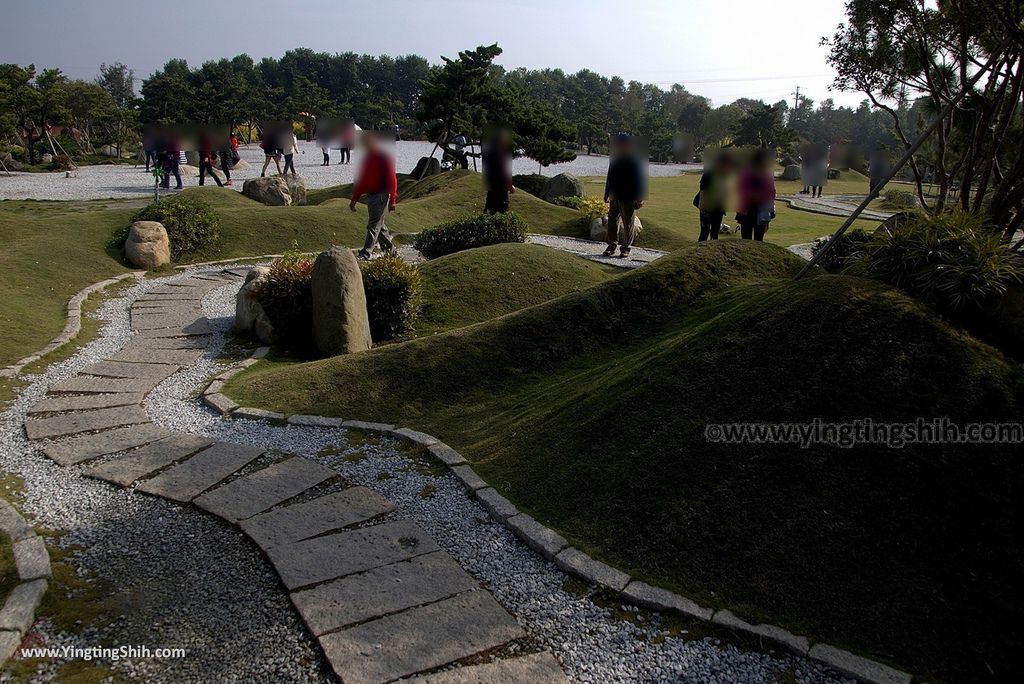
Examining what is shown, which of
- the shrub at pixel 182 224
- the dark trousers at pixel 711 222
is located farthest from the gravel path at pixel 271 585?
the dark trousers at pixel 711 222

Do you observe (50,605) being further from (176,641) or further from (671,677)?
(671,677)

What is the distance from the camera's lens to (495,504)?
16.0 feet

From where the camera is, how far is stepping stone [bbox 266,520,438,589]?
4.16 meters

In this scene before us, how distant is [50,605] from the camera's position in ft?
12.8

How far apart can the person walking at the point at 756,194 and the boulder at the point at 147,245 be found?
979 cm

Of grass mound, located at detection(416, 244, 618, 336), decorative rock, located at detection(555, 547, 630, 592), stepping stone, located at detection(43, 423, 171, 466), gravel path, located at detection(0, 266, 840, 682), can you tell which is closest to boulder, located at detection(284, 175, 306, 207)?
grass mound, located at detection(416, 244, 618, 336)

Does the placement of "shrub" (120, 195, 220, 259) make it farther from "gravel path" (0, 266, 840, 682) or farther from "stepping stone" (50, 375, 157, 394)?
"gravel path" (0, 266, 840, 682)

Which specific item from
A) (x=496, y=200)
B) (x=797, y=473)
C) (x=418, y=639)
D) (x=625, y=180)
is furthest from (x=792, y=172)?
(x=418, y=639)

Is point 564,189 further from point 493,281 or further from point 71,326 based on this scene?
point 71,326

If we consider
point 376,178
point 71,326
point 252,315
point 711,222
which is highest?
point 376,178

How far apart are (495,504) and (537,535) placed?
0.49 meters

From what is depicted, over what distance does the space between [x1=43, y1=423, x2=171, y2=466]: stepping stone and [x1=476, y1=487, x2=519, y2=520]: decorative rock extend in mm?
2913

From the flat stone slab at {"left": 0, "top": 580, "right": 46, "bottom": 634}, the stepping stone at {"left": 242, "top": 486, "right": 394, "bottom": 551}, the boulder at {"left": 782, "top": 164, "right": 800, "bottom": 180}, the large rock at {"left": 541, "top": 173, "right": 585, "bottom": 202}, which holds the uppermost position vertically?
the boulder at {"left": 782, "top": 164, "right": 800, "bottom": 180}

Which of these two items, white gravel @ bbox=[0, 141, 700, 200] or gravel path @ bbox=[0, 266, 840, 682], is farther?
white gravel @ bbox=[0, 141, 700, 200]
